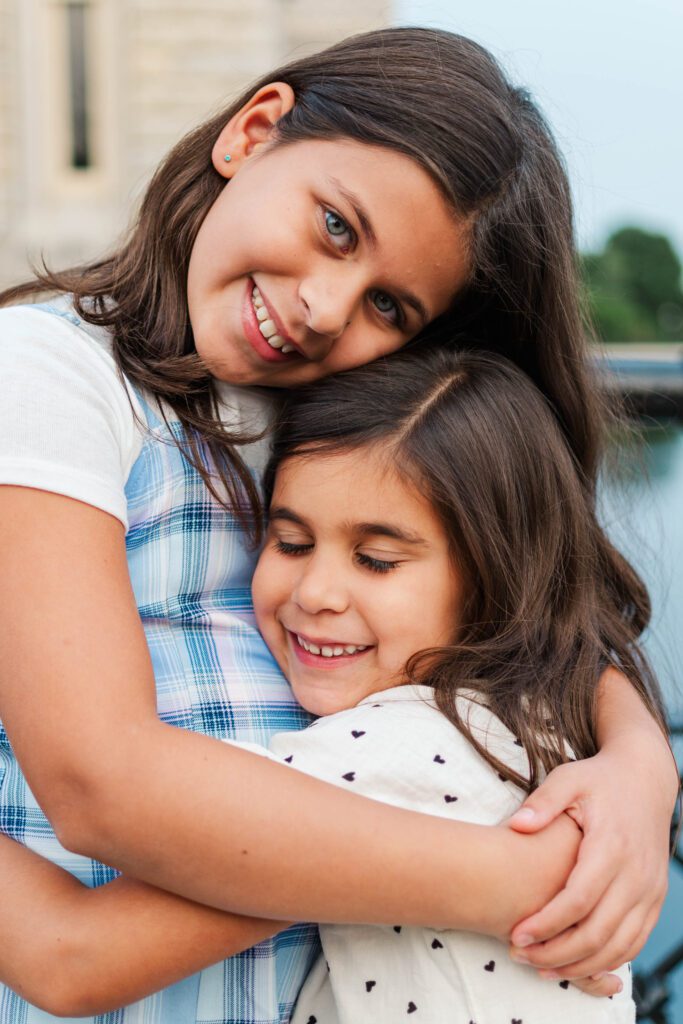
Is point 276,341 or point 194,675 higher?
point 276,341

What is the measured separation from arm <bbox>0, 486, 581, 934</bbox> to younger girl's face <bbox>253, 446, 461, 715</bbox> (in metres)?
0.27

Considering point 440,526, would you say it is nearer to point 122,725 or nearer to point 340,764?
point 340,764

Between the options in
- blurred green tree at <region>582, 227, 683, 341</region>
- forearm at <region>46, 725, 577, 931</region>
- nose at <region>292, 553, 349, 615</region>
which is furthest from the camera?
blurred green tree at <region>582, 227, 683, 341</region>

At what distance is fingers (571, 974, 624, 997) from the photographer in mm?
1110

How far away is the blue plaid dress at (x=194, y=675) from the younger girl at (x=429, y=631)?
39 millimetres

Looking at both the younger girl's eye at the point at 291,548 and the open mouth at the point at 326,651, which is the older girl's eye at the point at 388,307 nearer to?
the younger girl's eye at the point at 291,548

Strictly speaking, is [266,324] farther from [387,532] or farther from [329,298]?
[387,532]

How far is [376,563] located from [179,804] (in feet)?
1.38

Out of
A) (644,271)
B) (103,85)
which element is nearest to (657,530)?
(103,85)

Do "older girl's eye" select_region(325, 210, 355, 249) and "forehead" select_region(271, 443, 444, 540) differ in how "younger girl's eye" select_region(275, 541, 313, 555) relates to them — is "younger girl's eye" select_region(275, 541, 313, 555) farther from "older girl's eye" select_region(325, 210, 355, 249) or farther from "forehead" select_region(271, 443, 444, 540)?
"older girl's eye" select_region(325, 210, 355, 249)

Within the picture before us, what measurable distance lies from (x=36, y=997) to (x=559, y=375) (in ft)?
3.62

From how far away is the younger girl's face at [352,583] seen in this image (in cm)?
128

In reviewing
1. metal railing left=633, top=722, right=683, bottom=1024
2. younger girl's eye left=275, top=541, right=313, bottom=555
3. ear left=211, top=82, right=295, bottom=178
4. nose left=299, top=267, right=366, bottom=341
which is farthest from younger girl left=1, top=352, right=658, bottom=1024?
metal railing left=633, top=722, right=683, bottom=1024

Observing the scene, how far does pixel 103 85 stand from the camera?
8.97 meters
